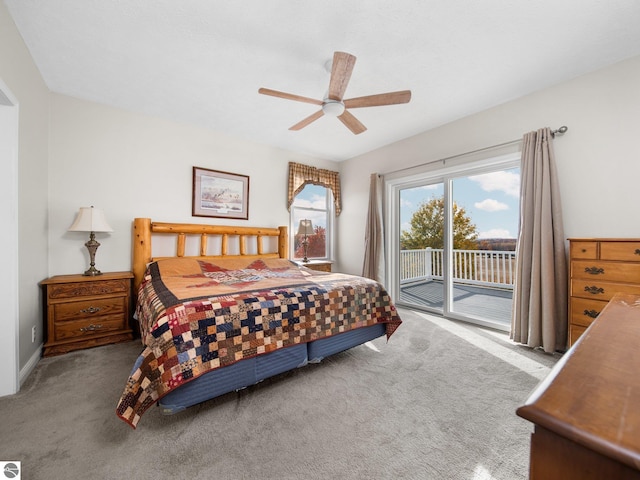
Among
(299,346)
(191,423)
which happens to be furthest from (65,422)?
(299,346)

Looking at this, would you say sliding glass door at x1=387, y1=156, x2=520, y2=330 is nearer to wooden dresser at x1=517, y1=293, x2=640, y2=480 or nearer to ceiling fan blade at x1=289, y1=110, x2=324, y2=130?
ceiling fan blade at x1=289, y1=110, x2=324, y2=130

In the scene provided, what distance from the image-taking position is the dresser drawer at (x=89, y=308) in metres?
2.48

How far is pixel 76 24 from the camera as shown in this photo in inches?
76.1

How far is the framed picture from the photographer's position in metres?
3.63

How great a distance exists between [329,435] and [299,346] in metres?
0.63

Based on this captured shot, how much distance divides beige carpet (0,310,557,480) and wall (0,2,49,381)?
38 centimetres

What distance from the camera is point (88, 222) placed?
2.69 meters

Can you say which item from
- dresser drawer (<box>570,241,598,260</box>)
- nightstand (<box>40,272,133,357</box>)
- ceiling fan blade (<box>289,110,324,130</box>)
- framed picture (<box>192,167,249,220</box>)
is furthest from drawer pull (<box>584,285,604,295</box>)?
nightstand (<box>40,272,133,357</box>)

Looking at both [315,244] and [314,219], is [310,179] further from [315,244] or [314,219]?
[315,244]

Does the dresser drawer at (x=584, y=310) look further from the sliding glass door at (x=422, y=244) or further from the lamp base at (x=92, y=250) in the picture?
the lamp base at (x=92, y=250)

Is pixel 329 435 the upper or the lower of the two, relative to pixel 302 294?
lower

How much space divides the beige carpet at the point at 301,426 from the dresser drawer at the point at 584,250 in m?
0.95

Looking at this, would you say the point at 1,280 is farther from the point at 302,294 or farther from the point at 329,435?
the point at 329,435

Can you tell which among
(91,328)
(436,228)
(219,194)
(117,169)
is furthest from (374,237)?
A: (91,328)
